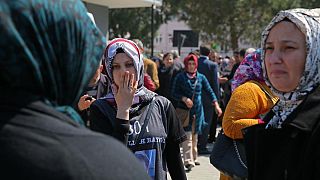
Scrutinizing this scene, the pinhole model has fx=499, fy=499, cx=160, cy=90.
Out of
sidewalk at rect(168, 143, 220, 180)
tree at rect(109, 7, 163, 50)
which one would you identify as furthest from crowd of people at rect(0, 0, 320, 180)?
tree at rect(109, 7, 163, 50)

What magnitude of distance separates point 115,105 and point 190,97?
493cm

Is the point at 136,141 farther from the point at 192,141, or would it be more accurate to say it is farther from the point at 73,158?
the point at 192,141

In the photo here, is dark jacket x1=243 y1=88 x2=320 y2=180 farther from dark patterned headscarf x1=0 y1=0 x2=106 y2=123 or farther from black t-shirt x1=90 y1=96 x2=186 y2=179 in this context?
dark patterned headscarf x1=0 y1=0 x2=106 y2=123

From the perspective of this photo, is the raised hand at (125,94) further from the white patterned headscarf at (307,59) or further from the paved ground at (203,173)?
the paved ground at (203,173)

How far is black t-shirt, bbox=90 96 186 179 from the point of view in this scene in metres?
2.78

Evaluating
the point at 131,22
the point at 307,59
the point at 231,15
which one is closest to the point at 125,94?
the point at 307,59

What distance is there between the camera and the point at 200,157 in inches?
341

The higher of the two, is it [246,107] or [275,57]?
[275,57]

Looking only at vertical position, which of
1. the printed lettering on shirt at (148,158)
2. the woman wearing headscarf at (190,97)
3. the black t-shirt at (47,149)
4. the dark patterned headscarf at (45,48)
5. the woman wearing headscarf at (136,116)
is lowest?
the woman wearing headscarf at (190,97)

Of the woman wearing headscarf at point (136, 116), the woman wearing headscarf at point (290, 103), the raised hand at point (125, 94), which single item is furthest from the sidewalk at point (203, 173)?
the woman wearing headscarf at point (290, 103)

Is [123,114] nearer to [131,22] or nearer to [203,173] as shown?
[203,173]

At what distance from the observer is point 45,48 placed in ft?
4.00

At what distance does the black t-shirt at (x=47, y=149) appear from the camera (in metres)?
1.18

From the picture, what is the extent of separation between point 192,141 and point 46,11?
6906 millimetres
